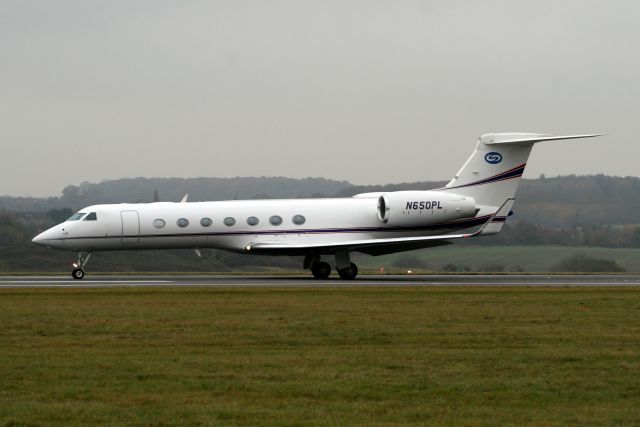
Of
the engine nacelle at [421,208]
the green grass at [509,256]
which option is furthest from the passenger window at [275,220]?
the green grass at [509,256]

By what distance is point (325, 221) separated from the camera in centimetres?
3756

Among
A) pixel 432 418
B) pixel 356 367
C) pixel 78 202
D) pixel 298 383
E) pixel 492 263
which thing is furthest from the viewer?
pixel 78 202

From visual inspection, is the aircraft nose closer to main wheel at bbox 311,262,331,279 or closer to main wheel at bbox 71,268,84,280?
main wheel at bbox 71,268,84,280

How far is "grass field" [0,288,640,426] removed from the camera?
11023mm

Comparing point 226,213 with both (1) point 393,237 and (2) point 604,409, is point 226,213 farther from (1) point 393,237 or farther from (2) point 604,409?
(2) point 604,409

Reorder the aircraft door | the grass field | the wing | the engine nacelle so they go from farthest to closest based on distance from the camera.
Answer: the engine nacelle → the aircraft door → the wing → the grass field

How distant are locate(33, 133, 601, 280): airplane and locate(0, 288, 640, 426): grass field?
495 inches

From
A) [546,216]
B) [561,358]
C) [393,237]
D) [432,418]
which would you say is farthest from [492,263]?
[432,418]

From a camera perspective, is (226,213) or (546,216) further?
(546,216)

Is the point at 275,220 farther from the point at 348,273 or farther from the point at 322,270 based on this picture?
the point at 348,273

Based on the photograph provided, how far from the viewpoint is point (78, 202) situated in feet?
415

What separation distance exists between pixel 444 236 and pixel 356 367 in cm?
2230

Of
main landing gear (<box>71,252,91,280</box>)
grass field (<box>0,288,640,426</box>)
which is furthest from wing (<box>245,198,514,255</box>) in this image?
grass field (<box>0,288,640,426</box>)

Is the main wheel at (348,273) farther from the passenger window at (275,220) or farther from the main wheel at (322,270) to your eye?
the passenger window at (275,220)
